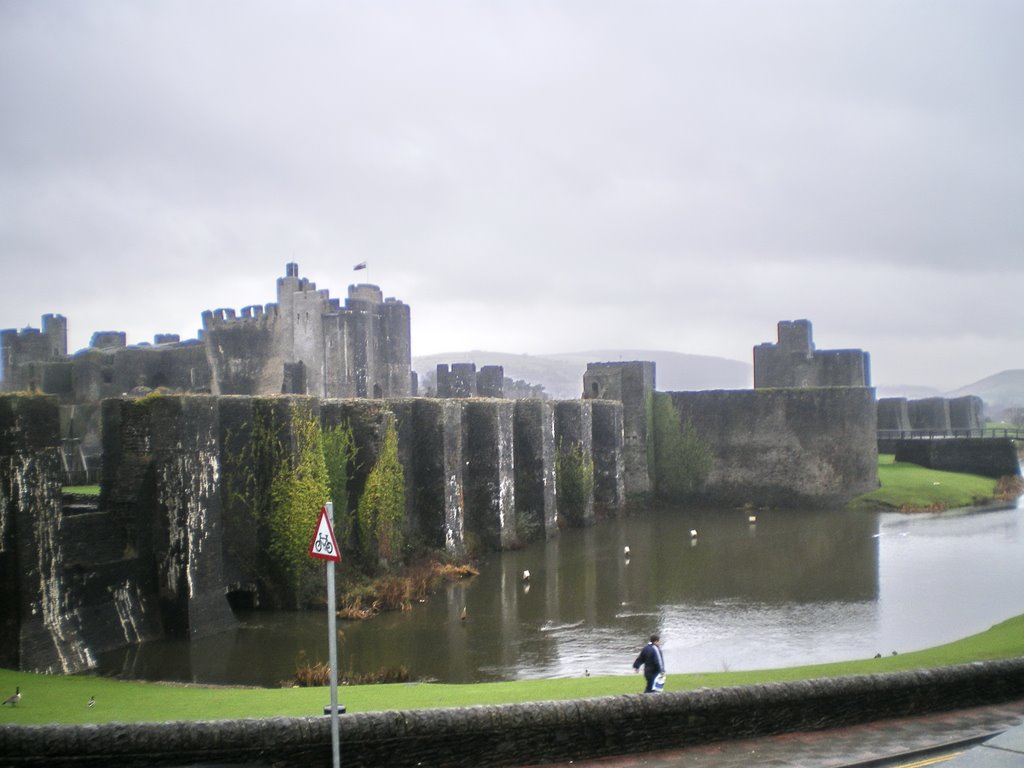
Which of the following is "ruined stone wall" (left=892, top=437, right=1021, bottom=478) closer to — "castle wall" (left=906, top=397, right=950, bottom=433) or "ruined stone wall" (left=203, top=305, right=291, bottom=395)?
"castle wall" (left=906, top=397, right=950, bottom=433)

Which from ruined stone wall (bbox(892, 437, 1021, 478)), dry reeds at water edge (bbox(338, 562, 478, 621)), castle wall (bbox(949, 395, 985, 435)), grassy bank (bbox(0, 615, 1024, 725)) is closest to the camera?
grassy bank (bbox(0, 615, 1024, 725))

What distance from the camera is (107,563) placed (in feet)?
46.7

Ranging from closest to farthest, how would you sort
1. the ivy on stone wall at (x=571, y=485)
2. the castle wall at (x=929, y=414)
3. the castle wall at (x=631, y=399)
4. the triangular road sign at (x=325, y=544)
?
the triangular road sign at (x=325, y=544), the ivy on stone wall at (x=571, y=485), the castle wall at (x=631, y=399), the castle wall at (x=929, y=414)

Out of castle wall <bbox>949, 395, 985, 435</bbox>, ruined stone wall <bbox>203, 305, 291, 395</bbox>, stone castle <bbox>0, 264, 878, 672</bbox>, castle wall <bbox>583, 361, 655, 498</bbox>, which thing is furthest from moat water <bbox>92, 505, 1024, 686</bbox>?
castle wall <bbox>949, 395, 985, 435</bbox>

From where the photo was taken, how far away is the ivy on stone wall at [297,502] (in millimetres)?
16844

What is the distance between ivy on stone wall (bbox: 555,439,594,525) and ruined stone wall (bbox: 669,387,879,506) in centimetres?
642

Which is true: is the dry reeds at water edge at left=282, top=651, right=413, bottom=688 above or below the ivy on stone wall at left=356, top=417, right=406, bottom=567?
below

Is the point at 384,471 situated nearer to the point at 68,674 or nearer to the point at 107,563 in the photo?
the point at 107,563

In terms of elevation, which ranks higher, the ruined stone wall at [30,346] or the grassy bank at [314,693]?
the ruined stone wall at [30,346]

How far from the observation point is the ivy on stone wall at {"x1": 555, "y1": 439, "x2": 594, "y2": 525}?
28.2 m

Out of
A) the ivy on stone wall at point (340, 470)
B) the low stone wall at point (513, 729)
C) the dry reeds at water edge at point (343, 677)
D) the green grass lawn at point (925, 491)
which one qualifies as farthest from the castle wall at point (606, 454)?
the low stone wall at point (513, 729)

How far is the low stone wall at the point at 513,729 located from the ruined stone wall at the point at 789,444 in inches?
925

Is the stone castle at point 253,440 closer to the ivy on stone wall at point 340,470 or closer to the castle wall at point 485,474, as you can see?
the castle wall at point 485,474

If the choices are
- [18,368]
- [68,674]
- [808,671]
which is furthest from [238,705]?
[18,368]
